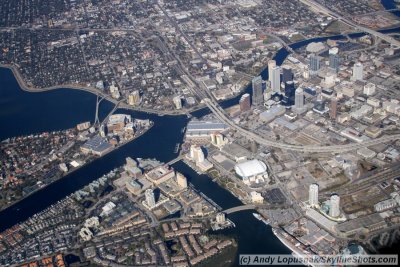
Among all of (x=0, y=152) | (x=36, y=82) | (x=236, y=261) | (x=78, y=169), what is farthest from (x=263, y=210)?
(x=36, y=82)

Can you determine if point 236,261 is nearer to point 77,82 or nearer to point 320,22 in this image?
point 77,82

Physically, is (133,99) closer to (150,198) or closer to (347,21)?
(150,198)

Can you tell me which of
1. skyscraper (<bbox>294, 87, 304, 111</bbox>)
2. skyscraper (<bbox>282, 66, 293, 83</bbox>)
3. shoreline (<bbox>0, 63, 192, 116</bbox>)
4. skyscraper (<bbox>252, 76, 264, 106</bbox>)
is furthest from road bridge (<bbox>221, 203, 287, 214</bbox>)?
skyscraper (<bbox>282, 66, 293, 83</bbox>)

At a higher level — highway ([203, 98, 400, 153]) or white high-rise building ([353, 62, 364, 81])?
white high-rise building ([353, 62, 364, 81])

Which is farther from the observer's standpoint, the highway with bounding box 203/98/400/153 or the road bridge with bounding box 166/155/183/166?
the road bridge with bounding box 166/155/183/166

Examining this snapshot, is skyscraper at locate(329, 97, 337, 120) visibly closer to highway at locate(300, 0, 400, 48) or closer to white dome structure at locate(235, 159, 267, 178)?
white dome structure at locate(235, 159, 267, 178)

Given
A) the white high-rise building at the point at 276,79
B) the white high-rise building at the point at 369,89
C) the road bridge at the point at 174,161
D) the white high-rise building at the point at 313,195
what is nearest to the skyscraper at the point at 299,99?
Answer: the white high-rise building at the point at 276,79

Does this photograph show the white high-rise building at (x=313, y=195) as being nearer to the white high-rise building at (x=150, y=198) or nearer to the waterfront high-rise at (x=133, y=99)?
the white high-rise building at (x=150, y=198)
